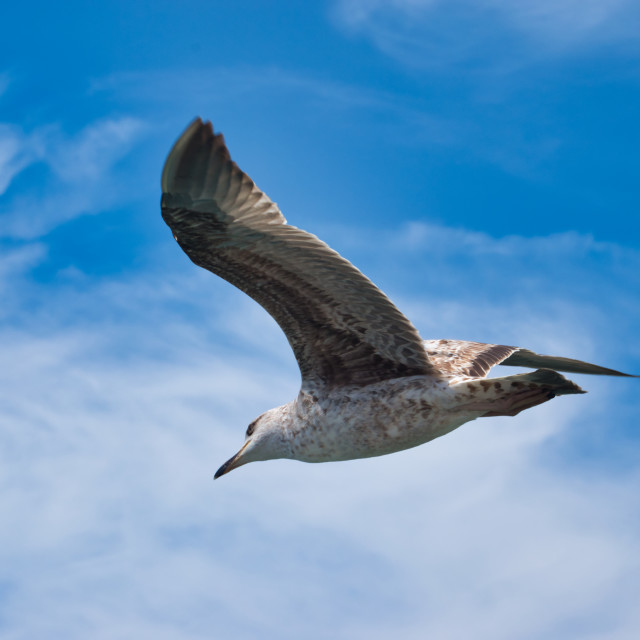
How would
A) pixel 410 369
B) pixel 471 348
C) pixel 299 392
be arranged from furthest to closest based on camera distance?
pixel 471 348 < pixel 299 392 < pixel 410 369

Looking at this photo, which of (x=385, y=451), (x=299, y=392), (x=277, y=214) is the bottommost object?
(x=385, y=451)

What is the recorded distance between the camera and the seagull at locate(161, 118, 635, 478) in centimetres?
980

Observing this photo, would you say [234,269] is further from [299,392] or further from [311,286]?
[299,392]

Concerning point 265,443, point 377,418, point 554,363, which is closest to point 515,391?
point 377,418

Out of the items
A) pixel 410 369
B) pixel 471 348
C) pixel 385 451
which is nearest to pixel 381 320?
pixel 410 369

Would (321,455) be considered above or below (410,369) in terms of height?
below

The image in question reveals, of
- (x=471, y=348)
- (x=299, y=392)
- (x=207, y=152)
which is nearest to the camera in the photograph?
(x=207, y=152)

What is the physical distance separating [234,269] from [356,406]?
7.43 ft

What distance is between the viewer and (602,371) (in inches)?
472

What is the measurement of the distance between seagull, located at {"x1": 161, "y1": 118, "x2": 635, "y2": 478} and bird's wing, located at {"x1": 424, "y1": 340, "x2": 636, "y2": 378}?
0.05 meters

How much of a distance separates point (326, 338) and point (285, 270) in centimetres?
123

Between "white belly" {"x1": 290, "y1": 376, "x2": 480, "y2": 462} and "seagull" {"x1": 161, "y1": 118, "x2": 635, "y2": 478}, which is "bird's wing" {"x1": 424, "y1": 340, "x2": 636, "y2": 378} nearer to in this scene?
"seagull" {"x1": 161, "y1": 118, "x2": 635, "y2": 478}

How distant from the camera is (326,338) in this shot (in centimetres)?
1101

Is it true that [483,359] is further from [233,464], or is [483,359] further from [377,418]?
[233,464]
